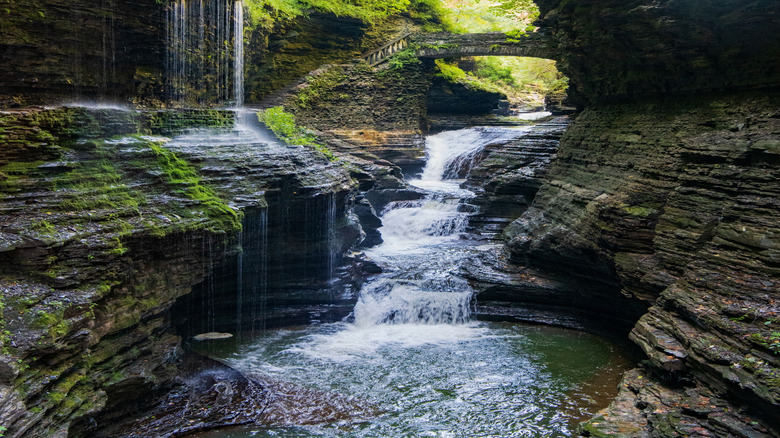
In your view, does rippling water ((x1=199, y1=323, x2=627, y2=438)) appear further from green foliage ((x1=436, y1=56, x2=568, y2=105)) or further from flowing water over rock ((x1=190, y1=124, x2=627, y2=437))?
green foliage ((x1=436, y1=56, x2=568, y2=105))

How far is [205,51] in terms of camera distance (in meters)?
17.8

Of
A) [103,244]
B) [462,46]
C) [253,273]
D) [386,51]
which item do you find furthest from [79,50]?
[462,46]

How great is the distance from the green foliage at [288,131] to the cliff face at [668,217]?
569 cm

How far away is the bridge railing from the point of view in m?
26.0

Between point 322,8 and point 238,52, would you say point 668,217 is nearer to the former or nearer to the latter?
point 238,52

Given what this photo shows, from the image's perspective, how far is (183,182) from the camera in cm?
1010

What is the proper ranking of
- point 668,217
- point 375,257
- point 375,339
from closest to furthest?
point 668,217
point 375,339
point 375,257

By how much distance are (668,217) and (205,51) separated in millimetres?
14637

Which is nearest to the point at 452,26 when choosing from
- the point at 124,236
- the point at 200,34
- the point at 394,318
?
the point at 200,34

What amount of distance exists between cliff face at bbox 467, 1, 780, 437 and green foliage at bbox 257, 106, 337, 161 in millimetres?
5695

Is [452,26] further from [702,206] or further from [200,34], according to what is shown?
[702,206]

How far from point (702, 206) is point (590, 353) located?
3.58 meters

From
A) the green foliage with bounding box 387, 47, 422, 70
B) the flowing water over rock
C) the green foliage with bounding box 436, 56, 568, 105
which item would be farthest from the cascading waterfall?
the green foliage with bounding box 436, 56, 568, 105

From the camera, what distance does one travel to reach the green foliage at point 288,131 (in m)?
15.3
